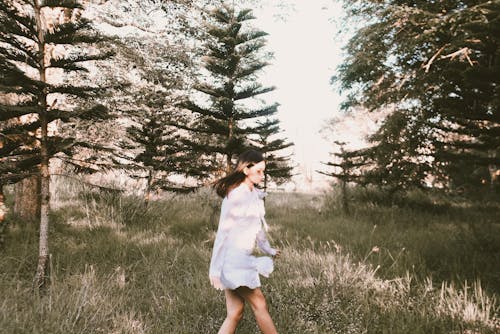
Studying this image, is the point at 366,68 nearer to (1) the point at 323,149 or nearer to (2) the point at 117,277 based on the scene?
(2) the point at 117,277

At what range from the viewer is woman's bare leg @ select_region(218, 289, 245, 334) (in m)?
2.84

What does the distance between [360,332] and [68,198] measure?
892cm

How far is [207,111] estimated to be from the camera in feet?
26.8

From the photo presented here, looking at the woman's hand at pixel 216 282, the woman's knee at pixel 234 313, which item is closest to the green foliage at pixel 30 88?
the woman's hand at pixel 216 282

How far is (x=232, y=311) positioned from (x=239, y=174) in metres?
1.16

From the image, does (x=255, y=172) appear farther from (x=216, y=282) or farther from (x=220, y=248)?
(x=216, y=282)

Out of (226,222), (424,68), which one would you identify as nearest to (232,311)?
(226,222)

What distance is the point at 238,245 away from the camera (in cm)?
287

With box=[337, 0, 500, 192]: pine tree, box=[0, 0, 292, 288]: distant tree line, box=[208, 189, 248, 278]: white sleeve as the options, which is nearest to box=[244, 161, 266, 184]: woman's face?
box=[208, 189, 248, 278]: white sleeve

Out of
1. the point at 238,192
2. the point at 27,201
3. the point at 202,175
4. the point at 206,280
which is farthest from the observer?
the point at 202,175

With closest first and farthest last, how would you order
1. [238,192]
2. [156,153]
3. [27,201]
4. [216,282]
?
[216,282] < [238,192] < [27,201] < [156,153]

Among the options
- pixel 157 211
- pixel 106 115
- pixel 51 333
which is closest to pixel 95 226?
pixel 157 211

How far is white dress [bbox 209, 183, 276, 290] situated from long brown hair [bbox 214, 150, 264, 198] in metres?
0.06

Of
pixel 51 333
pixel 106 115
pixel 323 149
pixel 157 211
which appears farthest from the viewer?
pixel 323 149
